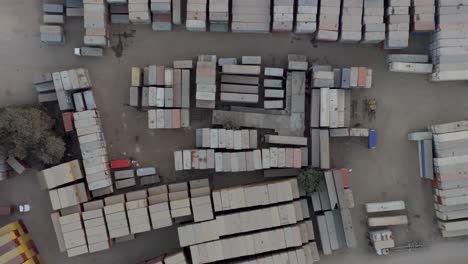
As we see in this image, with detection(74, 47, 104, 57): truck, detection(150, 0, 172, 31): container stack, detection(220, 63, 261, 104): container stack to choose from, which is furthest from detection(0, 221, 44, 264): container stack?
detection(150, 0, 172, 31): container stack

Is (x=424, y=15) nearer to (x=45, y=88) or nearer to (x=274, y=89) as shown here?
(x=274, y=89)

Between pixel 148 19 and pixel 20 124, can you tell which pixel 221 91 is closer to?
pixel 148 19

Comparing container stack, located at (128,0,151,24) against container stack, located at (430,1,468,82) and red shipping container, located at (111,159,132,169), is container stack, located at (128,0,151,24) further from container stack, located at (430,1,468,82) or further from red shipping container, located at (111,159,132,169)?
container stack, located at (430,1,468,82)

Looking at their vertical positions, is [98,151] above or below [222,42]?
below

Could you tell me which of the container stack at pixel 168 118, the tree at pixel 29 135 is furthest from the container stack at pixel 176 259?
the tree at pixel 29 135

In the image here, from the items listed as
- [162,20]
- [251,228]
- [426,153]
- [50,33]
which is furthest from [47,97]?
[426,153]

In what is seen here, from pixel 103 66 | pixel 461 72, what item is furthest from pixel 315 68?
pixel 103 66

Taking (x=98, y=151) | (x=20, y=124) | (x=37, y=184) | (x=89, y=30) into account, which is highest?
(x=89, y=30)
